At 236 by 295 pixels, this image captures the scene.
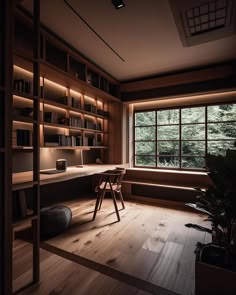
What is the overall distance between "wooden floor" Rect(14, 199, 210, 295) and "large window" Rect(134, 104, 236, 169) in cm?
155

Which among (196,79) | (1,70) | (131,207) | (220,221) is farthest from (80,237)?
(196,79)

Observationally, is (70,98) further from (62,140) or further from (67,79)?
(62,140)

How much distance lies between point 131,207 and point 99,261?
5.82 feet

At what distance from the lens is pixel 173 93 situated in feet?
12.8

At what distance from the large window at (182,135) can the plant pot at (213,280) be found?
2.84 m

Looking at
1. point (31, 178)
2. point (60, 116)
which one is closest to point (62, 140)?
point (60, 116)

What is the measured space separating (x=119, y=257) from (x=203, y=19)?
2.81 metres

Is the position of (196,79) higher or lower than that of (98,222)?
higher

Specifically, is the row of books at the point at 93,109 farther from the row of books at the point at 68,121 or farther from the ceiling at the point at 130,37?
the ceiling at the point at 130,37

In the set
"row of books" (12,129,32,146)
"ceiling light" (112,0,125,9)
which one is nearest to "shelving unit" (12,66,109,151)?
"row of books" (12,129,32,146)

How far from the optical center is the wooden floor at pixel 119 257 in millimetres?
1487

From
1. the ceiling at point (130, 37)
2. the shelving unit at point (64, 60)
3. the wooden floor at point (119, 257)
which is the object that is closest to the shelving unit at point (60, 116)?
the shelving unit at point (64, 60)

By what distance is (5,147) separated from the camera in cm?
129

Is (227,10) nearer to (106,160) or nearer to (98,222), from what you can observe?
(98,222)
